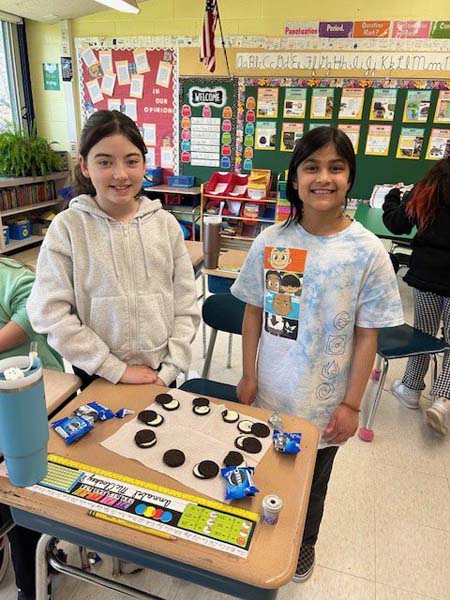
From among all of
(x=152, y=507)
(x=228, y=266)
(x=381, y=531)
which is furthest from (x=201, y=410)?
(x=228, y=266)

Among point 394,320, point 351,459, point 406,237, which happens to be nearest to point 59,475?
point 394,320

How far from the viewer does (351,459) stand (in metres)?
2.02

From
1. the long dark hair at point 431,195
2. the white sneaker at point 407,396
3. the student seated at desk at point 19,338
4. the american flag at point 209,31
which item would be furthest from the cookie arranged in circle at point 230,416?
the american flag at point 209,31

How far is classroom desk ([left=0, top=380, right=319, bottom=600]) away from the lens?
662 mm

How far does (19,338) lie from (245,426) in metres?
0.73

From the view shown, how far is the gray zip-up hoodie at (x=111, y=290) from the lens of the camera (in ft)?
3.57

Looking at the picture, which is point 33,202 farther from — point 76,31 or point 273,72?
point 273,72

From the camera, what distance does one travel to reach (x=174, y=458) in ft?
2.74

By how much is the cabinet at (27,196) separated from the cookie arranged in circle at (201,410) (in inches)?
Result: 167

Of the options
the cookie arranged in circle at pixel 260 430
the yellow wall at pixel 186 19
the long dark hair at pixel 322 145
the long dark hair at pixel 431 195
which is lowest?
the cookie arranged in circle at pixel 260 430

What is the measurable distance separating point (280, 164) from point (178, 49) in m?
1.65

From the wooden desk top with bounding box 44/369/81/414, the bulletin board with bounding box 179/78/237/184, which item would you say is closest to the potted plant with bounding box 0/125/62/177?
the bulletin board with bounding box 179/78/237/184

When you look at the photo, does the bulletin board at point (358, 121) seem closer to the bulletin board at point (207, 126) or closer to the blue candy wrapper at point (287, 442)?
the bulletin board at point (207, 126)

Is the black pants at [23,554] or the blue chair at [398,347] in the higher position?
the blue chair at [398,347]
